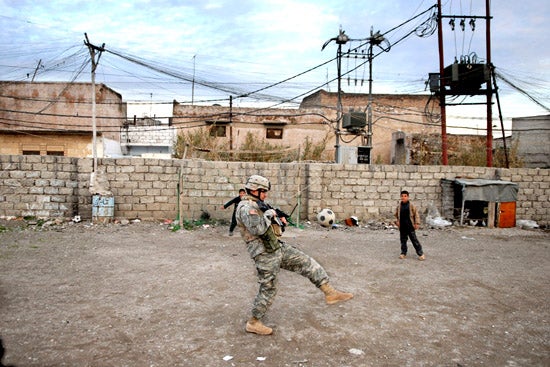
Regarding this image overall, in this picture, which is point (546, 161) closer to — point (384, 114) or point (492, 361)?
point (384, 114)

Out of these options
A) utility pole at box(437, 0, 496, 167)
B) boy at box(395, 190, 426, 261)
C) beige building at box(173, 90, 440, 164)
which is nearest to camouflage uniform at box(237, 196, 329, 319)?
boy at box(395, 190, 426, 261)

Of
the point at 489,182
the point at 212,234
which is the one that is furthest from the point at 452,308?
the point at 489,182

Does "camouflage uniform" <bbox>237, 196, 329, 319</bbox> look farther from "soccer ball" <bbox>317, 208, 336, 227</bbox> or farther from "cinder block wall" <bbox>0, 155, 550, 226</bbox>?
"soccer ball" <bbox>317, 208, 336, 227</bbox>

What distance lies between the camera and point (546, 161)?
21.3m

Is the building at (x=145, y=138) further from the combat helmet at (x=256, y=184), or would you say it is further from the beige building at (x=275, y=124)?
the combat helmet at (x=256, y=184)

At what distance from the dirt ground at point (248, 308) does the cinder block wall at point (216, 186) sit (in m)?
2.88

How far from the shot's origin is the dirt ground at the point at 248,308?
3404 mm

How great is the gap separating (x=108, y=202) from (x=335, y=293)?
331 inches

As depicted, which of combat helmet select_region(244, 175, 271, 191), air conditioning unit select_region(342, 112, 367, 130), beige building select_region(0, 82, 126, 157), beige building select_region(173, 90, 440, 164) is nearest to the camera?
combat helmet select_region(244, 175, 271, 191)

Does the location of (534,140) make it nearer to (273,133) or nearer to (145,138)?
(273,133)

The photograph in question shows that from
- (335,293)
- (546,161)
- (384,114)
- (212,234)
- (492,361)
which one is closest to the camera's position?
(492,361)

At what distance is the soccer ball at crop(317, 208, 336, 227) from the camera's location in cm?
1126

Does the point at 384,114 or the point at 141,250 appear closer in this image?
the point at 141,250

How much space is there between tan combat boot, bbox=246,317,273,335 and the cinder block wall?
682 centimetres
